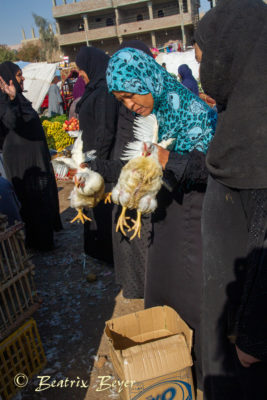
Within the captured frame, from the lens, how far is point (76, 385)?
2.57m

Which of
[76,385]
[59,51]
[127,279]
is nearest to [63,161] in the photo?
[127,279]

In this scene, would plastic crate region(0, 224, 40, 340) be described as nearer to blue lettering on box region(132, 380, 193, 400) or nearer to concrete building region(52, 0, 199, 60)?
blue lettering on box region(132, 380, 193, 400)

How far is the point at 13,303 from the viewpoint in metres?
2.30

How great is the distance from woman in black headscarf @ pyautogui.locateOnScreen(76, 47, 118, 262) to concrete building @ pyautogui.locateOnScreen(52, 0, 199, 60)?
38958mm

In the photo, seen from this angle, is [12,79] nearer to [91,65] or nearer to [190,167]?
[91,65]

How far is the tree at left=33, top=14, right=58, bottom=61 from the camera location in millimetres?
44031

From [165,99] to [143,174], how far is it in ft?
1.77

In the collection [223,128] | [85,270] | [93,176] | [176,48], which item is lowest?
[85,270]

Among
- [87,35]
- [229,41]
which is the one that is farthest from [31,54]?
[229,41]

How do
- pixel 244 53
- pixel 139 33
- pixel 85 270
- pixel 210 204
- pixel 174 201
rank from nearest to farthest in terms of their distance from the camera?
pixel 244 53, pixel 210 204, pixel 174 201, pixel 85 270, pixel 139 33

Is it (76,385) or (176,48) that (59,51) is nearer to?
(176,48)

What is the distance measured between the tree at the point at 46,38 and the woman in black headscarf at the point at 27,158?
45.2 metres

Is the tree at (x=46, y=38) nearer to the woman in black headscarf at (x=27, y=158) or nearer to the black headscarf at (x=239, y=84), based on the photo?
the woman in black headscarf at (x=27, y=158)

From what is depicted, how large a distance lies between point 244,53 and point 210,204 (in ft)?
2.06
